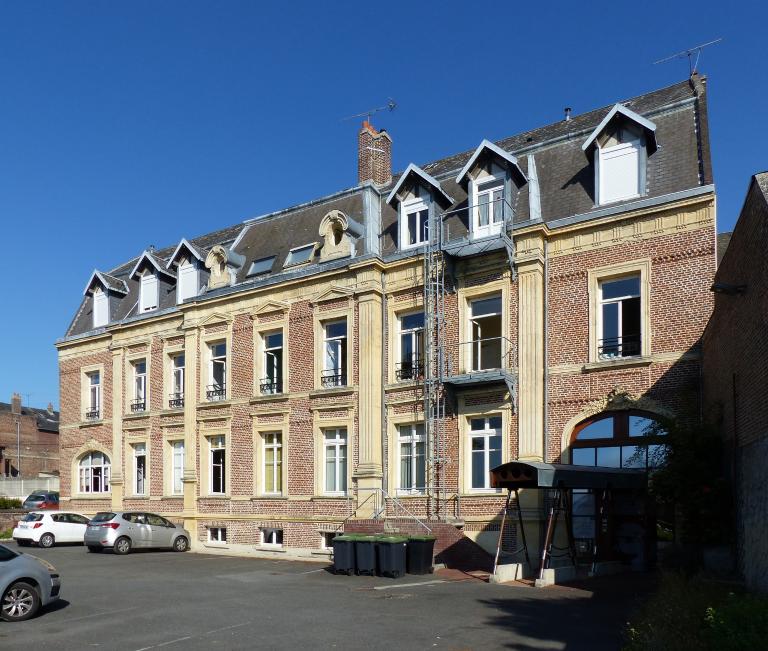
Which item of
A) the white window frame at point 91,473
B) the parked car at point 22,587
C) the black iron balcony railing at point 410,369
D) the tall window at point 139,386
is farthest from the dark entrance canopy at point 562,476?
the white window frame at point 91,473

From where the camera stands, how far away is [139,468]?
3094 cm

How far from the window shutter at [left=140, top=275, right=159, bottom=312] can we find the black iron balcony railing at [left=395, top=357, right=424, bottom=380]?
1223 cm

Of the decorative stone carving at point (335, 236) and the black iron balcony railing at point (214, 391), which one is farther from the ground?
the decorative stone carving at point (335, 236)

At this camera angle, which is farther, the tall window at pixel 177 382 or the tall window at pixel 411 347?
the tall window at pixel 177 382

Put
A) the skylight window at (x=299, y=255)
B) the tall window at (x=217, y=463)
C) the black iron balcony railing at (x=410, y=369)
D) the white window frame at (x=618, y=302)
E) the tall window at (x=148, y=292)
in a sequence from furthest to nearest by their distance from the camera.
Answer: the tall window at (x=148, y=292) → the tall window at (x=217, y=463) → the skylight window at (x=299, y=255) → the black iron balcony railing at (x=410, y=369) → the white window frame at (x=618, y=302)

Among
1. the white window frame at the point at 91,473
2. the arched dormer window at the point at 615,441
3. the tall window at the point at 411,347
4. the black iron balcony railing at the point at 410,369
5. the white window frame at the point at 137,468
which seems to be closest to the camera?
the arched dormer window at the point at 615,441

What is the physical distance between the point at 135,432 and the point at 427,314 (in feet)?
46.1

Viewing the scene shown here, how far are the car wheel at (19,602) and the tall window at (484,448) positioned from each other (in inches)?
454

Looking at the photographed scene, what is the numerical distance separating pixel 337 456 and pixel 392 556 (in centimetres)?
630

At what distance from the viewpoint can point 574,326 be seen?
20.1 m

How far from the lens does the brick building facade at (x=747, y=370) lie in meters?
11.6

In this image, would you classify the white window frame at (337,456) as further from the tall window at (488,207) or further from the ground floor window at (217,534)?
the tall window at (488,207)

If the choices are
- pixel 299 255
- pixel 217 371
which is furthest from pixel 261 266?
pixel 217 371

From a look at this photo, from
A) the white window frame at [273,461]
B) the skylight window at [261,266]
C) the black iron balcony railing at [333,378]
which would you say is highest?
the skylight window at [261,266]
